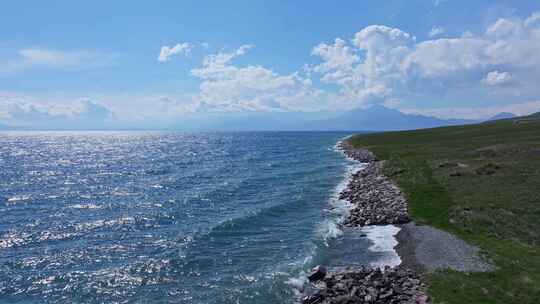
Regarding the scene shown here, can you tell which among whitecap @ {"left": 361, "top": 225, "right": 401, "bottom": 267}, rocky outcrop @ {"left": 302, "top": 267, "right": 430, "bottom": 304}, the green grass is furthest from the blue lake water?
the green grass

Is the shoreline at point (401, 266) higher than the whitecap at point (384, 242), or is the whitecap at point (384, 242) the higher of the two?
the shoreline at point (401, 266)

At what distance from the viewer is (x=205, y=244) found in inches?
1251

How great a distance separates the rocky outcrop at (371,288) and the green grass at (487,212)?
1024mm

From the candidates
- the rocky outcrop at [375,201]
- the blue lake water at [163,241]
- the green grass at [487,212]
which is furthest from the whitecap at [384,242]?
the blue lake water at [163,241]

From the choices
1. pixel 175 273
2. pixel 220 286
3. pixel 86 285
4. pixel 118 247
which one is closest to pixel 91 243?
pixel 118 247

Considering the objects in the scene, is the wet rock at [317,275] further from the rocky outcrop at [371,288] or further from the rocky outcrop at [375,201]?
the rocky outcrop at [375,201]

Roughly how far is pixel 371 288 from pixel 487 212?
17.7 m

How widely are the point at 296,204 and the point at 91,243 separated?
2420cm

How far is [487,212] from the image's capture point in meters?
31.4

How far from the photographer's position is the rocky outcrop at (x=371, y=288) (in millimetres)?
19172

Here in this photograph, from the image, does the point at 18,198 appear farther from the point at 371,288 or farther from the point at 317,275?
the point at 371,288

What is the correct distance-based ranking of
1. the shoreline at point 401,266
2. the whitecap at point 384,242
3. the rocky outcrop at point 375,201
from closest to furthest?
the shoreline at point 401,266 → the whitecap at point 384,242 → the rocky outcrop at point 375,201

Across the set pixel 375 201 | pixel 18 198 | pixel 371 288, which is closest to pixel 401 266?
pixel 371 288

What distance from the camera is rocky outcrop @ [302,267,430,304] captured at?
19172 millimetres
